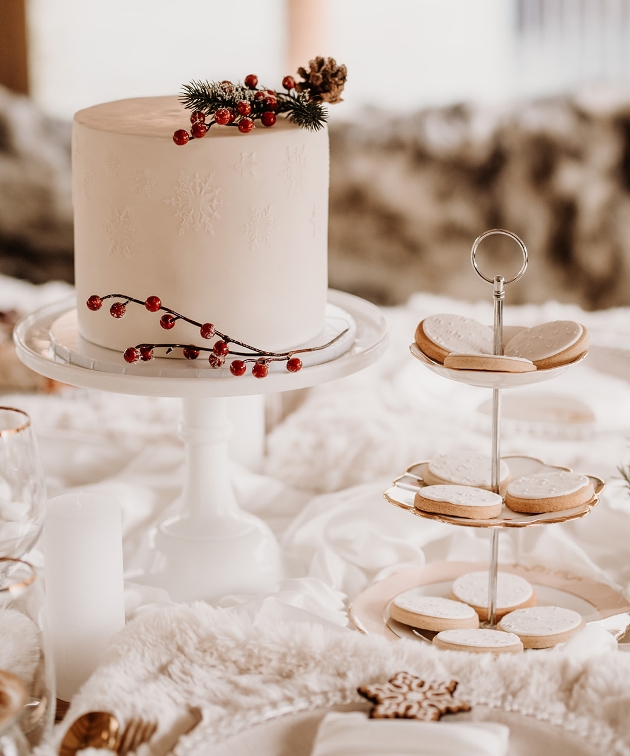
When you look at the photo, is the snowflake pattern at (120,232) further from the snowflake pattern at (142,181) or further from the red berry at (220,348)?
the red berry at (220,348)

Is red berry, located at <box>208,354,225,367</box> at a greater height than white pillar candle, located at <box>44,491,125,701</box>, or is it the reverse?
red berry, located at <box>208,354,225,367</box>

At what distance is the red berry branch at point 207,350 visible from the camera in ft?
3.02

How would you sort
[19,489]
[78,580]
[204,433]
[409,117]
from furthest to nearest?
[409,117] → [204,433] → [78,580] → [19,489]

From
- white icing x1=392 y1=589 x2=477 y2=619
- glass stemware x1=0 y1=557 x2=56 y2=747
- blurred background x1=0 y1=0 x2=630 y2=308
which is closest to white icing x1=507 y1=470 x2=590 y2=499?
white icing x1=392 y1=589 x2=477 y2=619

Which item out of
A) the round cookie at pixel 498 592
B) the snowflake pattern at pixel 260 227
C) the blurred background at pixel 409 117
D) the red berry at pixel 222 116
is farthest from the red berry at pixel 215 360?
the blurred background at pixel 409 117

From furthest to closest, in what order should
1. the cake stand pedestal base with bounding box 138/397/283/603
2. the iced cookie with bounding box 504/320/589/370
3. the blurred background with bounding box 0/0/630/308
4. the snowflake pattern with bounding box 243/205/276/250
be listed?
the blurred background with bounding box 0/0/630/308 → the cake stand pedestal base with bounding box 138/397/283/603 → the snowflake pattern with bounding box 243/205/276/250 → the iced cookie with bounding box 504/320/589/370

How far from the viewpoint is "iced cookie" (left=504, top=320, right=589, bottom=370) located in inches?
33.3

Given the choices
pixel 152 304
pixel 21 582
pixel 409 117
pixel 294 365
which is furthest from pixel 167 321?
pixel 409 117

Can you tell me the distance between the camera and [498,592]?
970 mm

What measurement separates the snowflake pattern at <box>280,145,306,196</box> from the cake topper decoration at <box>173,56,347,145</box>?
0.03 metres

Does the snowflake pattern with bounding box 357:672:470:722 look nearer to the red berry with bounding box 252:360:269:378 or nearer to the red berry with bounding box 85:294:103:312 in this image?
the red berry with bounding box 252:360:269:378

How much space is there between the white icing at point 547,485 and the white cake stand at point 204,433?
0.20m

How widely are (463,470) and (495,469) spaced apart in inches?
1.4

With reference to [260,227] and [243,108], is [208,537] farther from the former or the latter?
[243,108]
